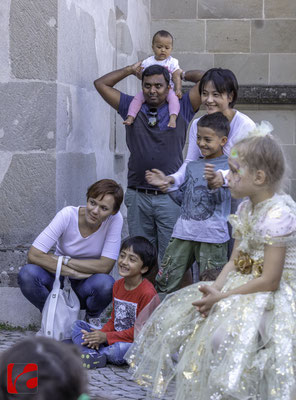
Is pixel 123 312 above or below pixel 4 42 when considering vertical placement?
below

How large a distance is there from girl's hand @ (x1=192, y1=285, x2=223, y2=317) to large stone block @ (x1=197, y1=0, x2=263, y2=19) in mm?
5774

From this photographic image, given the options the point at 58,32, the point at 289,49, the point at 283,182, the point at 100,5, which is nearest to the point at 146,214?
the point at 58,32

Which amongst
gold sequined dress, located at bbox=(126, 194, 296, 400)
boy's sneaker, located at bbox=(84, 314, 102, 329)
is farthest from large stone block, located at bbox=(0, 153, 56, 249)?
gold sequined dress, located at bbox=(126, 194, 296, 400)

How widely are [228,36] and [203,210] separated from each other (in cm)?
458

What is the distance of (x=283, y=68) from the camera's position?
8594 millimetres

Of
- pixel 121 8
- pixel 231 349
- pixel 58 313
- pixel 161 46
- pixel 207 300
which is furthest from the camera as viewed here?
pixel 121 8

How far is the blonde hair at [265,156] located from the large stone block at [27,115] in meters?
2.11

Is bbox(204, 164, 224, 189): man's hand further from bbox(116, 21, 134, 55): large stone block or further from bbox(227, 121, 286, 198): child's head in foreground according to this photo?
bbox(116, 21, 134, 55): large stone block

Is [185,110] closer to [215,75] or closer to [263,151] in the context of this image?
[215,75]

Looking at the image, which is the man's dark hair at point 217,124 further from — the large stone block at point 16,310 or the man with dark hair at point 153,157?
the large stone block at point 16,310

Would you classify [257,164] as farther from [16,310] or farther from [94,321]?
[16,310]

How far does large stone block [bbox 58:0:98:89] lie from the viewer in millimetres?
5312

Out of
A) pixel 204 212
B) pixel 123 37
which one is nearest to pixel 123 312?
pixel 204 212

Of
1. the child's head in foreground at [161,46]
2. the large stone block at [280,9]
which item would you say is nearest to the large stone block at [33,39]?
the child's head in foreground at [161,46]
